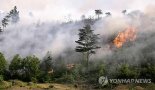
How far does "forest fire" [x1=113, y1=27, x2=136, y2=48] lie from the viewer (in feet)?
367

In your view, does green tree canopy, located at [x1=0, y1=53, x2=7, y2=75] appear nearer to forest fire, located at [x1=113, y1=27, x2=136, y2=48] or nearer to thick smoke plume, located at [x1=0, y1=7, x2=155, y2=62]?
thick smoke plume, located at [x1=0, y1=7, x2=155, y2=62]

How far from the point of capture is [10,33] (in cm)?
16000

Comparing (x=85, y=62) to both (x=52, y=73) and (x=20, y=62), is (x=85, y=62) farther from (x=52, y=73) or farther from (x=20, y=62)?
(x=20, y=62)

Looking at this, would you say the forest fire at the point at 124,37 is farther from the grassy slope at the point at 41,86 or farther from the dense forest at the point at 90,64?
the grassy slope at the point at 41,86

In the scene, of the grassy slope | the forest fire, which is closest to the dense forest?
the forest fire

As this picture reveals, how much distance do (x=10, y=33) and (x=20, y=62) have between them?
76.7 m

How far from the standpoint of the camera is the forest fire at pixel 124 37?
112m

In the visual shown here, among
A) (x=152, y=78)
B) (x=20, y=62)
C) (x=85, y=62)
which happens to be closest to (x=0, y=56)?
(x=20, y=62)

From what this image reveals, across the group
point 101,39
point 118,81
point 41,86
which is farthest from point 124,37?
point 41,86

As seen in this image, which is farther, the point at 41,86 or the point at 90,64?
the point at 90,64

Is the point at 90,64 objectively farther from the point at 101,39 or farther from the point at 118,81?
the point at 101,39

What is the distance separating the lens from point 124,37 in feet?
374

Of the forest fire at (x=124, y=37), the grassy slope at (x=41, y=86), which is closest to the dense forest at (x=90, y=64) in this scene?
the forest fire at (x=124, y=37)

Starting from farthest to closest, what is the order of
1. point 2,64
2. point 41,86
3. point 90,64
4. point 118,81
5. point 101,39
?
point 101,39 → point 90,64 → point 2,64 → point 118,81 → point 41,86
